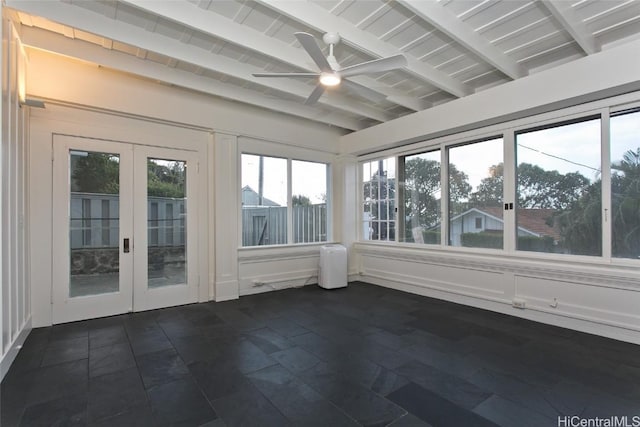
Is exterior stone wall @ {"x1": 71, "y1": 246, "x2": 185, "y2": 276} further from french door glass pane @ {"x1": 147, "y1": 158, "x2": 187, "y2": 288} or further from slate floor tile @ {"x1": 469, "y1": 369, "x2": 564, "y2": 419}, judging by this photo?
slate floor tile @ {"x1": 469, "y1": 369, "x2": 564, "y2": 419}

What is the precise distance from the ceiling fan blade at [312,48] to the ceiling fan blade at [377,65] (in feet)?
0.69

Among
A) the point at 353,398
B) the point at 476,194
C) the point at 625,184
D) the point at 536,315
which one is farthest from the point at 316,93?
the point at 536,315

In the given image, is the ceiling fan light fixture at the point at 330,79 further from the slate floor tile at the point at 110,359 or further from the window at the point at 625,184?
the slate floor tile at the point at 110,359

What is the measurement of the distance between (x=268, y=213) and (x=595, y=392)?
178 inches

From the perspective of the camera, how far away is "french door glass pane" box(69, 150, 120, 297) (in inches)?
150

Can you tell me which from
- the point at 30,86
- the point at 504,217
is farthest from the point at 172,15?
the point at 504,217

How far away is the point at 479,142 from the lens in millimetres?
4602

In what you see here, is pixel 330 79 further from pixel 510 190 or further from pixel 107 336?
pixel 107 336

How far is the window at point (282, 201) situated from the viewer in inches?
209

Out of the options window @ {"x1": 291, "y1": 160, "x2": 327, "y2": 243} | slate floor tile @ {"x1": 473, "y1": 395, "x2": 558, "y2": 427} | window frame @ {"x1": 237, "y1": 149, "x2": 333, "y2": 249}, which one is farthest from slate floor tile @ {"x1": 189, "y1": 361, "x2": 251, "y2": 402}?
window @ {"x1": 291, "y1": 160, "x2": 327, "y2": 243}

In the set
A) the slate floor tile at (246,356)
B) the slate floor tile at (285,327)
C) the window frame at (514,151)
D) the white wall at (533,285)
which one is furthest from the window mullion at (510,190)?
the slate floor tile at (246,356)

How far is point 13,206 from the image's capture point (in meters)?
2.85

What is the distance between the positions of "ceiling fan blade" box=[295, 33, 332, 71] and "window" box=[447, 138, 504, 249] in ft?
9.21

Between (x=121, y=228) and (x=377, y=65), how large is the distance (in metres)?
3.64
